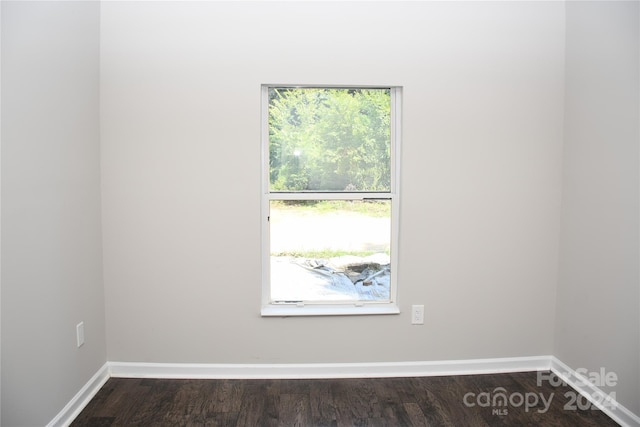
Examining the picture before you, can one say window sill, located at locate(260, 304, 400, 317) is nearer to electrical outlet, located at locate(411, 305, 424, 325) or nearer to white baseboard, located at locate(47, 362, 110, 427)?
electrical outlet, located at locate(411, 305, 424, 325)

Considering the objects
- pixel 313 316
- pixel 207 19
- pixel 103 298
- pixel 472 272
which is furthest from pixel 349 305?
pixel 207 19

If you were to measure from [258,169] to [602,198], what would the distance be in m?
1.99

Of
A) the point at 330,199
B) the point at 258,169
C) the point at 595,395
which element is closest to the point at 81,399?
the point at 258,169

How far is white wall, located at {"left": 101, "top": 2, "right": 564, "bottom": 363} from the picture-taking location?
93.7 inches

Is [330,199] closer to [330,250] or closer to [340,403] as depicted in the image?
[330,250]

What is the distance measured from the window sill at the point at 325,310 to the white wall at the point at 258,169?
5 centimetres

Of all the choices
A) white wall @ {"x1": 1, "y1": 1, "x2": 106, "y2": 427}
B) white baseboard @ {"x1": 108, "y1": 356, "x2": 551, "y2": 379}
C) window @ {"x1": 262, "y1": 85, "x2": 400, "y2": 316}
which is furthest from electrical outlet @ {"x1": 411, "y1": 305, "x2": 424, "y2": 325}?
white wall @ {"x1": 1, "y1": 1, "x2": 106, "y2": 427}

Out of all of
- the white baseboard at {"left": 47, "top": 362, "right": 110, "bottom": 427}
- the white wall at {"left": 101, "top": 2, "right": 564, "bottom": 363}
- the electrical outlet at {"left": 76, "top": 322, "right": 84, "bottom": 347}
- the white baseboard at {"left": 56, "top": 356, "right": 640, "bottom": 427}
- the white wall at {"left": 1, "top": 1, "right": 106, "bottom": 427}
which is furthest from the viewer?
the white baseboard at {"left": 56, "top": 356, "right": 640, "bottom": 427}

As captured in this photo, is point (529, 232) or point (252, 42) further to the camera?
point (529, 232)

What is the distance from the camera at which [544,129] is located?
8.20ft

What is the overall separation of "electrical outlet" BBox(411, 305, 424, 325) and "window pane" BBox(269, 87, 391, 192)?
0.88 meters

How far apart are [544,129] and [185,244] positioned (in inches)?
94.4

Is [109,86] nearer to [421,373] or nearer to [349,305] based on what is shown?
[349,305]

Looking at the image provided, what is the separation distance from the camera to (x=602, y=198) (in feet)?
7.18
